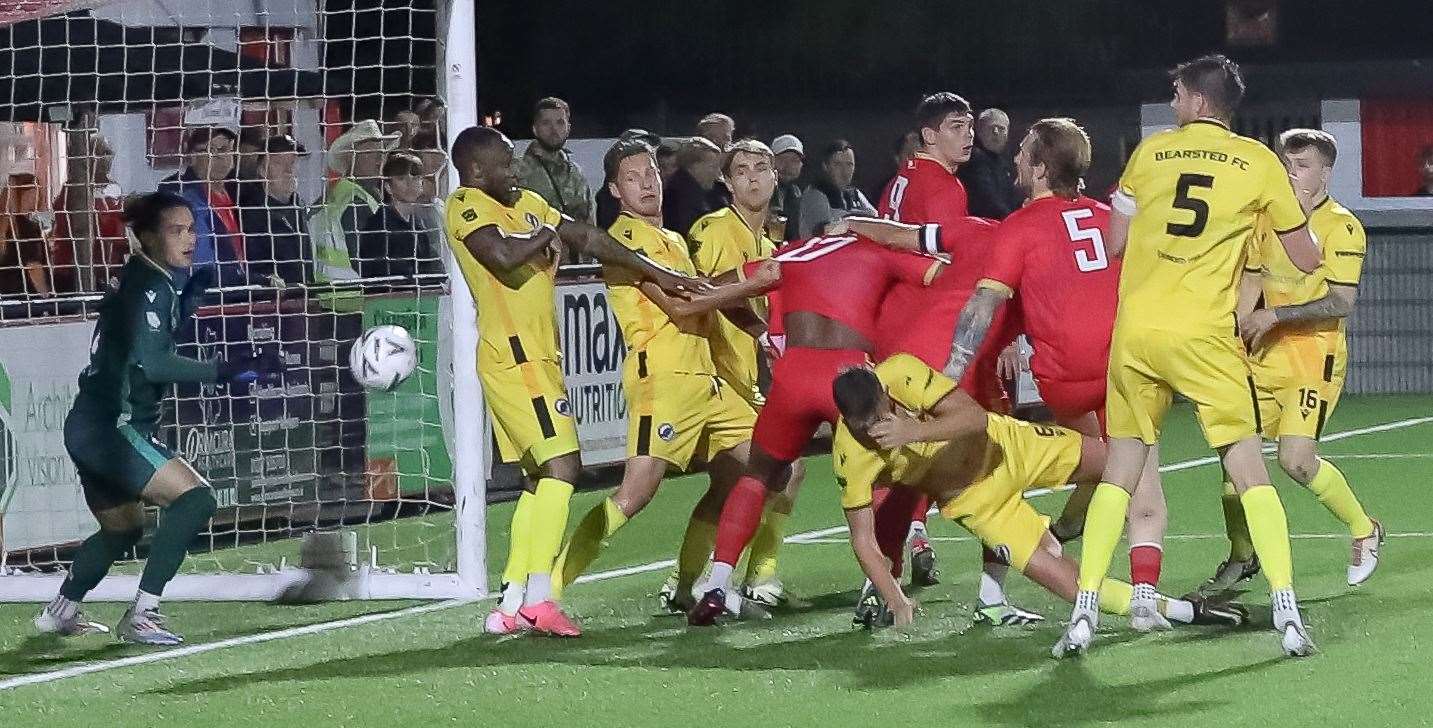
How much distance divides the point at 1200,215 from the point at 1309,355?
6.39 feet

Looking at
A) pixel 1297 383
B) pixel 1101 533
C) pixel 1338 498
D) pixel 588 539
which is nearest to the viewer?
pixel 1101 533

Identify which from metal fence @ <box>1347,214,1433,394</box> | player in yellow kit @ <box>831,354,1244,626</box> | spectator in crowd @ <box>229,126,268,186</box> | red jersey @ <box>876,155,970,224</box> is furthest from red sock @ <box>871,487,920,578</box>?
metal fence @ <box>1347,214,1433,394</box>

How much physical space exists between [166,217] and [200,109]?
187 inches

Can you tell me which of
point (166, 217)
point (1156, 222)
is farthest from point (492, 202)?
point (1156, 222)

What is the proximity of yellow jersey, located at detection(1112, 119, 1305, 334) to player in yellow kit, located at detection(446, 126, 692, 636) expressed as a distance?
2019 mm

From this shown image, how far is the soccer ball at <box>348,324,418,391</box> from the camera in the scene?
9.27 metres

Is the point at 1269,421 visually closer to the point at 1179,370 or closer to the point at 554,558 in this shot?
the point at 1179,370

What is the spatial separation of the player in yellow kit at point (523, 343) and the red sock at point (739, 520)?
583 millimetres

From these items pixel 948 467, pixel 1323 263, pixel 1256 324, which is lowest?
pixel 948 467

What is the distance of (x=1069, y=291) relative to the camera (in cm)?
842

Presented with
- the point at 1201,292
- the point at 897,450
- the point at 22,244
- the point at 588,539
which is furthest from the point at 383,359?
the point at 1201,292

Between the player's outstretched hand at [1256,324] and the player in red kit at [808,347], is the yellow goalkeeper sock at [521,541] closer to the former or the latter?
the player in red kit at [808,347]

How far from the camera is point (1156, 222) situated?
7.41 metres

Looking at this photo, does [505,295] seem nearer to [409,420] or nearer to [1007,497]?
[1007,497]
